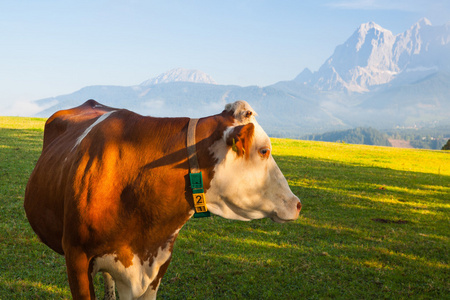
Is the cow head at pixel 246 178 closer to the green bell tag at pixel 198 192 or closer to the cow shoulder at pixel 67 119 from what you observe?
the green bell tag at pixel 198 192

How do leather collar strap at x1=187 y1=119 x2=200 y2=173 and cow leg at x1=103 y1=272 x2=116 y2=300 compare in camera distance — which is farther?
cow leg at x1=103 y1=272 x2=116 y2=300

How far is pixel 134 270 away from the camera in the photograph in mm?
3217

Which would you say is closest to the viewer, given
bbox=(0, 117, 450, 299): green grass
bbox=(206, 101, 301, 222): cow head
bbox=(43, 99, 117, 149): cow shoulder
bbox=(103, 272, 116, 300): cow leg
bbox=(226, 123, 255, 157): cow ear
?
bbox=(226, 123, 255, 157): cow ear

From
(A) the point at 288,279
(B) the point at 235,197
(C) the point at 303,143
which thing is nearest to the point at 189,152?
(B) the point at 235,197

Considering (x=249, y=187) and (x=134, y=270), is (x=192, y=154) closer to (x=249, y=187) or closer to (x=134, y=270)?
(x=249, y=187)

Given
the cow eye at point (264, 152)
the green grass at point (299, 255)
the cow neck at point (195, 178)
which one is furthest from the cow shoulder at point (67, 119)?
the green grass at point (299, 255)

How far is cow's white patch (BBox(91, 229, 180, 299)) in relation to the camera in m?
3.18

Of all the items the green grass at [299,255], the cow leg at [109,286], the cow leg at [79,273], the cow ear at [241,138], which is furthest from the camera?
the green grass at [299,255]

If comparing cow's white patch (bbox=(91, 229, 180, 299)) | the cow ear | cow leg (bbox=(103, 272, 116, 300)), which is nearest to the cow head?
the cow ear

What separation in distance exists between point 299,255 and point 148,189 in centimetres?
577

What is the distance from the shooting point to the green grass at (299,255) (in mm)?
6473

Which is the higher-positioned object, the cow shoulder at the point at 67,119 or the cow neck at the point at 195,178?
the cow shoulder at the point at 67,119

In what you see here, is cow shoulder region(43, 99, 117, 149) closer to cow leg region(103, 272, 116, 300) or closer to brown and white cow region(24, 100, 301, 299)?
brown and white cow region(24, 100, 301, 299)

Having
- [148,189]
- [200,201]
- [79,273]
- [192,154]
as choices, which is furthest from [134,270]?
[192,154]
